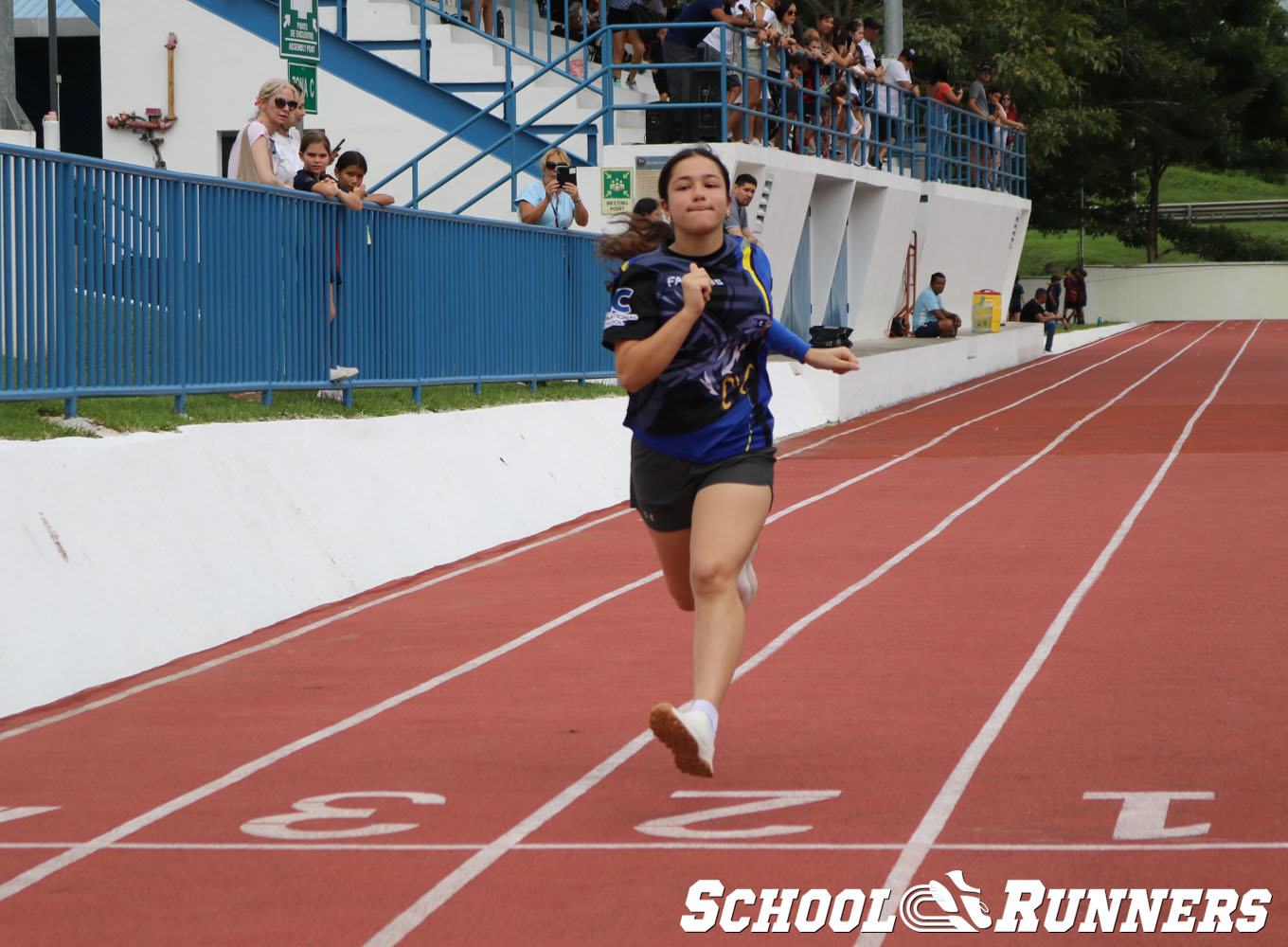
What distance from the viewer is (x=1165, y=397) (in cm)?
2814

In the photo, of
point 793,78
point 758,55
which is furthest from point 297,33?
point 793,78

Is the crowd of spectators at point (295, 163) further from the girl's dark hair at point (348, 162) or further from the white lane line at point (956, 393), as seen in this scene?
the white lane line at point (956, 393)

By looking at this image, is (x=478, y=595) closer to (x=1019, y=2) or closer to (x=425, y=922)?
(x=425, y=922)

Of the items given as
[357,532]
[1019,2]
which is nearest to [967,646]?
[357,532]

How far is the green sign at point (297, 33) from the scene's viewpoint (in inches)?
575

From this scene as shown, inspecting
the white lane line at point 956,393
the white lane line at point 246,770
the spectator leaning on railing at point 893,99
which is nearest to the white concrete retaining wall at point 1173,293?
the white lane line at point 956,393

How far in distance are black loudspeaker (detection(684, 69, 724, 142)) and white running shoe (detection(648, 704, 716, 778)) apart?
61.0ft

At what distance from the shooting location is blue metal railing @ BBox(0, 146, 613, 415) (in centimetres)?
954

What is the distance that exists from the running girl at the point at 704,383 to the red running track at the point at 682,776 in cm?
71

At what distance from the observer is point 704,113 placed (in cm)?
2428

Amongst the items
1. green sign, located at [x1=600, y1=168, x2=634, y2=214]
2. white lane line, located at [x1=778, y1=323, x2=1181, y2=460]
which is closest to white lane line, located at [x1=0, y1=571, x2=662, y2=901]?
white lane line, located at [x1=778, y1=323, x2=1181, y2=460]

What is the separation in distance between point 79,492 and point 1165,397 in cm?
2142

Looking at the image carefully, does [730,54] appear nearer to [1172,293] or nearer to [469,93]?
[469,93]

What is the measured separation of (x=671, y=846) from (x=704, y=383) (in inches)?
61.6
